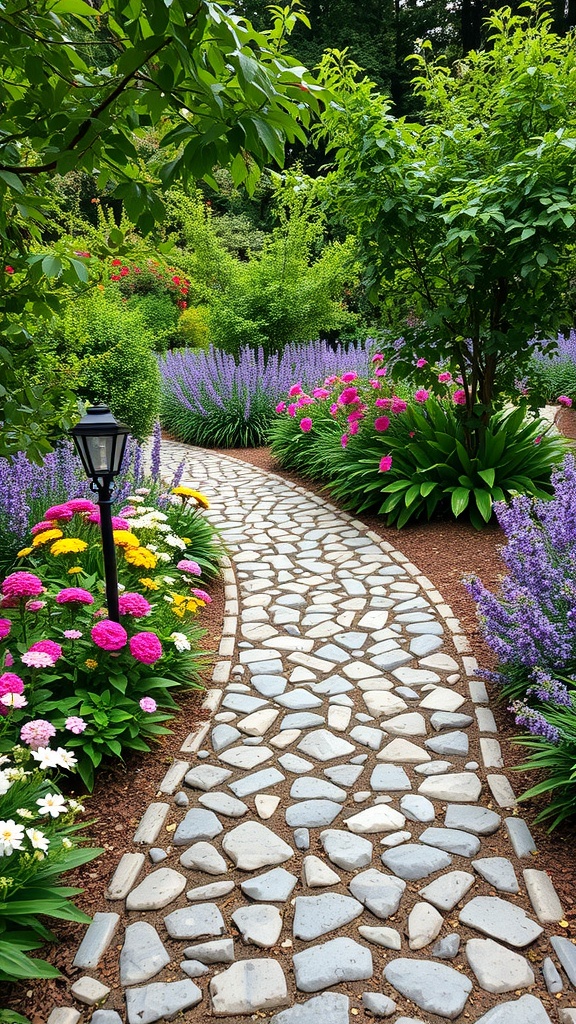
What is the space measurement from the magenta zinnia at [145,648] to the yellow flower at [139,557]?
57cm

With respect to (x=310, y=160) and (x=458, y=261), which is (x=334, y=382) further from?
(x=310, y=160)

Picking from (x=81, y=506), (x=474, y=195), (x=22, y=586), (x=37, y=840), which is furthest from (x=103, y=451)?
(x=474, y=195)

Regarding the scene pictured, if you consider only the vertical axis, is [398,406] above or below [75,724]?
above

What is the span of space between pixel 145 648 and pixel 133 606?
0.25 meters

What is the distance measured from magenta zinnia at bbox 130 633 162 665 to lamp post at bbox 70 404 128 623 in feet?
0.93

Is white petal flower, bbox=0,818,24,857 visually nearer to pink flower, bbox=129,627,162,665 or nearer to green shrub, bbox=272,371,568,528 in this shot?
pink flower, bbox=129,627,162,665

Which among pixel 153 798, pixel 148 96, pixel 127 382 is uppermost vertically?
pixel 148 96

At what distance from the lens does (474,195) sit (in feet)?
15.8

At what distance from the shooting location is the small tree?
4527 millimetres

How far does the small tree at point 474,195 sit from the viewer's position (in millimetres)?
4527

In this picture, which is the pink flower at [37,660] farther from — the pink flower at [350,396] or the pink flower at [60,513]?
the pink flower at [350,396]

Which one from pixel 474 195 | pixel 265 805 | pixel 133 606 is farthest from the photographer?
pixel 474 195

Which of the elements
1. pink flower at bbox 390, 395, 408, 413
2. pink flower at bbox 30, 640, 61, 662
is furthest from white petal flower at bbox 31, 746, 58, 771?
pink flower at bbox 390, 395, 408, 413

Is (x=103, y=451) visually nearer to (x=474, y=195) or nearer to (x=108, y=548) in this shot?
(x=108, y=548)
